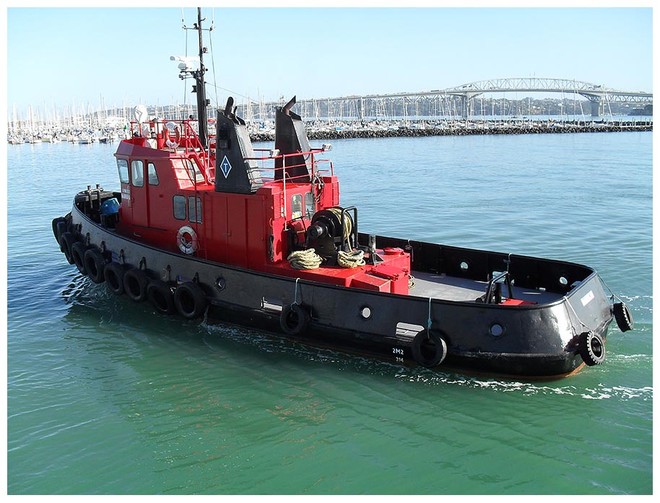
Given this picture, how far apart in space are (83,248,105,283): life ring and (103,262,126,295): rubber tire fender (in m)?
0.22

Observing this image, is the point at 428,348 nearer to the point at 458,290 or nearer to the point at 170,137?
the point at 458,290

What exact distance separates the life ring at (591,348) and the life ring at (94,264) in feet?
26.3

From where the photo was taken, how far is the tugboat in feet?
25.9

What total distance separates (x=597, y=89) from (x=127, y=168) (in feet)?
493

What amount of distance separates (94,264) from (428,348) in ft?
22.0

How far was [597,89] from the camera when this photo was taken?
142375 millimetres

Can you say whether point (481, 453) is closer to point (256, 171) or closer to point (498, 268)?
point (498, 268)

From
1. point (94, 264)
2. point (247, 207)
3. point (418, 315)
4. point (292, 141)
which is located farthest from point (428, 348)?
point (94, 264)

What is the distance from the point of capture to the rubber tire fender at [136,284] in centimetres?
1047

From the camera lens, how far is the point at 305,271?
9109 mm

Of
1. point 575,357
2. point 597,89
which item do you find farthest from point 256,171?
point 597,89

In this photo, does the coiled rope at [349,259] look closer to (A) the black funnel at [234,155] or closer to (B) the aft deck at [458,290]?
(B) the aft deck at [458,290]

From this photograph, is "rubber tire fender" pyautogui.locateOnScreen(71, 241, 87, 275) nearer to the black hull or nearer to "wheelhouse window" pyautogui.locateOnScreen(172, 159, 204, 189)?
the black hull

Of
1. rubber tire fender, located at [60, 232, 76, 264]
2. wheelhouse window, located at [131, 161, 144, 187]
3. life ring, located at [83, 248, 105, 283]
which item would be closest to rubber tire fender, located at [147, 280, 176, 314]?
life ring, located at [83, 248, 105, 283]
